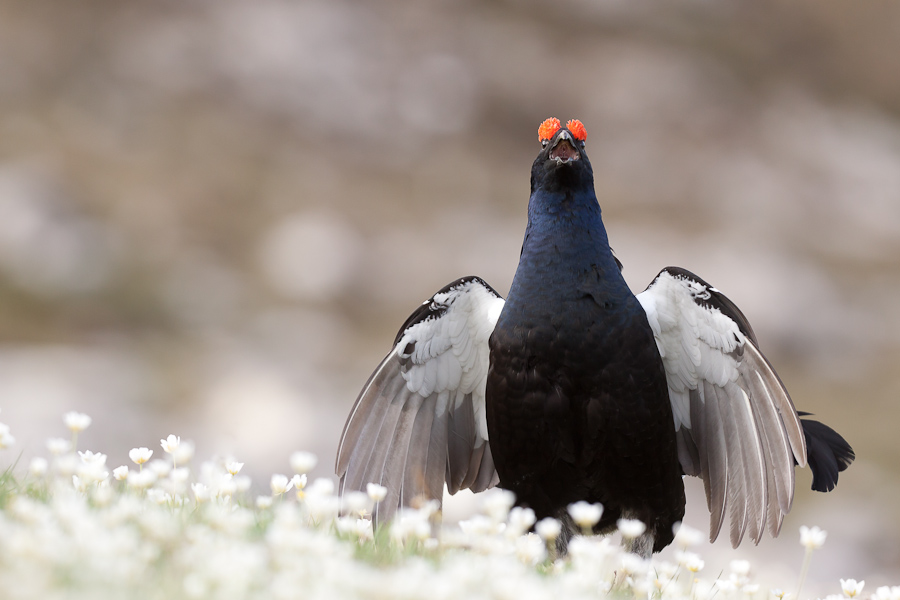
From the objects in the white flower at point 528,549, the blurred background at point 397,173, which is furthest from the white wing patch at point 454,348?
the blurred background at point 397,173

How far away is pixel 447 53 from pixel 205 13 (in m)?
7.09

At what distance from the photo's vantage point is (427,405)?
5.57 m

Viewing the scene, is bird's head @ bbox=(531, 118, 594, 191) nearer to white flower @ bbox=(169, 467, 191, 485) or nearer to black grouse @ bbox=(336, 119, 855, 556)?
black grouse @ bbox=(336, 119, 855, 556)

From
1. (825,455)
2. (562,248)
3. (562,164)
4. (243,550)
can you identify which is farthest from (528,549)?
(825,455)

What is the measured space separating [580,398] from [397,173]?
775 inches

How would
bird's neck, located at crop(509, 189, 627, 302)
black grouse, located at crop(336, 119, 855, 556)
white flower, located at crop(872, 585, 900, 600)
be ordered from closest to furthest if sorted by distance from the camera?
white flower, located at crop(872, 585, 900, 600), black grouse, located at crop(336, 119, 855, 556), bird's neck, located at crop(509, 189, 627, 302)

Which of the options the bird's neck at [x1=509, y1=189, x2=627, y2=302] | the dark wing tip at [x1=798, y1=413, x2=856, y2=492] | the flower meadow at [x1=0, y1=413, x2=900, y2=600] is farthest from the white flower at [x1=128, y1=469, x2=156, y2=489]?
the dark wing tip at [x1=798, y1=413, x2=856, y2=492]

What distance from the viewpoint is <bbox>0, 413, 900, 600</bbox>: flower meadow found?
201 centimetres

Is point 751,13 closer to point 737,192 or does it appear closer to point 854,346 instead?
point 737,192

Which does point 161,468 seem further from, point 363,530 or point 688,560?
point 688,560

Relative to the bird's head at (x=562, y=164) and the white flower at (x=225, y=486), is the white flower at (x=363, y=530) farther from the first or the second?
Result: the bird's head at (x=562, y=164)

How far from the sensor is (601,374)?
4621 mm

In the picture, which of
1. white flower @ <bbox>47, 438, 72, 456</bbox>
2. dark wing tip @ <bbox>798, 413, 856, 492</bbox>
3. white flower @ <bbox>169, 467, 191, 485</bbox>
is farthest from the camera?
dark wing tip @ <bbox>798, 413, 856, 492</bbox>

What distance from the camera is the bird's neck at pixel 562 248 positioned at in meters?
4.84
